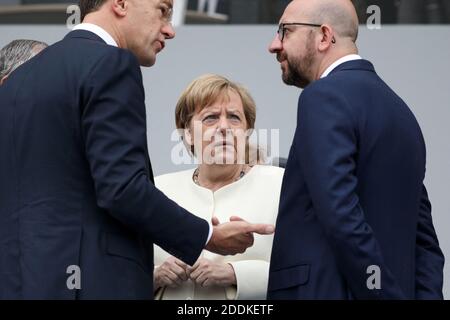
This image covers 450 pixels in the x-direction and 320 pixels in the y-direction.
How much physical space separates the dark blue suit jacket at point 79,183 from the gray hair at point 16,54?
2.57 ft

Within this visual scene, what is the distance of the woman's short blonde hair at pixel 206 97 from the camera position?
3924 millimetres

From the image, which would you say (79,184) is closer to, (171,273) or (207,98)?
(171,273)

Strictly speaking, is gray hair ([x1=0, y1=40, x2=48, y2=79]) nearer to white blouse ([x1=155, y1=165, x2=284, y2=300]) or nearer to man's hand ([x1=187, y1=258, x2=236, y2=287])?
white blouse ([x1=155, y1=165, x2=284, y2=300])

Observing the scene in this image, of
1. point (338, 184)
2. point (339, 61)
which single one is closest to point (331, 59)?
point (339, 61)

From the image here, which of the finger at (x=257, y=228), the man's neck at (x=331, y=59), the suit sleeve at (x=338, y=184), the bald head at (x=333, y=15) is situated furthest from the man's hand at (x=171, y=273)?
the bald head at (x=333, y=15)

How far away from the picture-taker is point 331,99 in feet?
10.3

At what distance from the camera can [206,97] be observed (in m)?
3.92

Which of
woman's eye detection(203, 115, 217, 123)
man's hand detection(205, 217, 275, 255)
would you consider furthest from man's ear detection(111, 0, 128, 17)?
woman's eye detection(203, 115, 217, 123)

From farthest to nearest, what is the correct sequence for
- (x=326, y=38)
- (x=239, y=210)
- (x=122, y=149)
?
(x=239, y=210) → (x=326, y=38) → (x=122, y=149)

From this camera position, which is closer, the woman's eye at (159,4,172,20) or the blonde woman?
the woman's eye at (159,4,172,20)

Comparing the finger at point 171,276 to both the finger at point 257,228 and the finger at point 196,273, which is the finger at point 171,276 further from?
the finger at point 257,228

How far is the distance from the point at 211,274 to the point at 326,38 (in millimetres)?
834

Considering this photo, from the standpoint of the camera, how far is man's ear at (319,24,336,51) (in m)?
3.40

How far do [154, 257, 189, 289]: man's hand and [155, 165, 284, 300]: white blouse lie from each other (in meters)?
0.04
